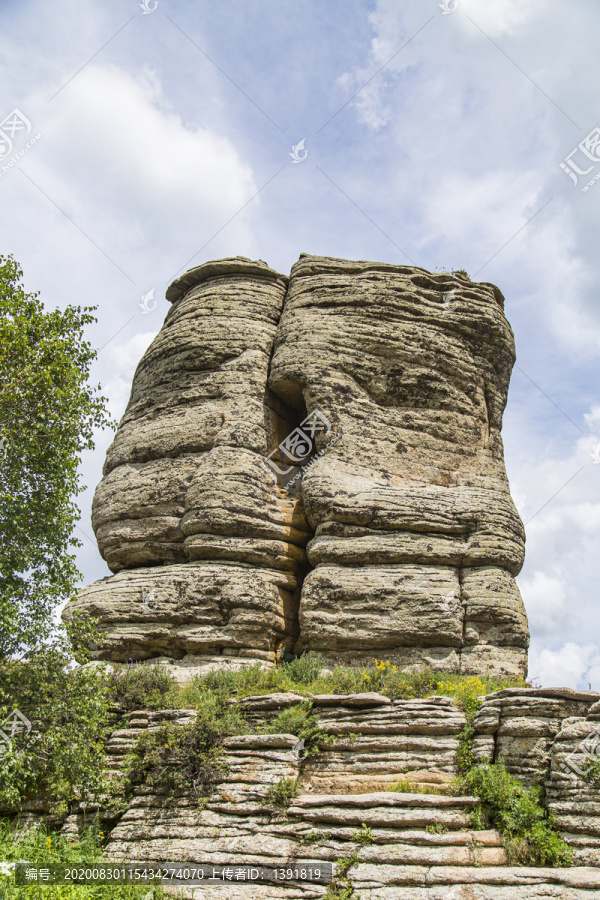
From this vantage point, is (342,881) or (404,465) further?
(404,465)

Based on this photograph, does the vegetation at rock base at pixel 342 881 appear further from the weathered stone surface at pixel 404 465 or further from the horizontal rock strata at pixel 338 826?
the weathered stone surface at pixel 404 465

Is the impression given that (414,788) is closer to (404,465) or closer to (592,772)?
(592,772)

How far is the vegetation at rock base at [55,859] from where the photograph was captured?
10570mm

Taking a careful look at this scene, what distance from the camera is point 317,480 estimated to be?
19.1 m

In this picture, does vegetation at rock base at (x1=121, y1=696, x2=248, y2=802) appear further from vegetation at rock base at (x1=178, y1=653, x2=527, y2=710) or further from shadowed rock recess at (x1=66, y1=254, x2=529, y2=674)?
shadowed rock recess at (x1=66, y1=254, x2=529, y2=674)

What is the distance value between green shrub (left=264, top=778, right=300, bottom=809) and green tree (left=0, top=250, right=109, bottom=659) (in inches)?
195

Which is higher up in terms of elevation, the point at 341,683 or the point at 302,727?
the point at 341,683

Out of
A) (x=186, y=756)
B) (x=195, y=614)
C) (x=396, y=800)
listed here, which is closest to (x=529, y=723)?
(x=396, y=800)

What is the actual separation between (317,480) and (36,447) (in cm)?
760

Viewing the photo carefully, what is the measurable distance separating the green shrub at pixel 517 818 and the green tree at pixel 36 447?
8118mm

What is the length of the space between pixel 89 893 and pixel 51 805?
2.82 m

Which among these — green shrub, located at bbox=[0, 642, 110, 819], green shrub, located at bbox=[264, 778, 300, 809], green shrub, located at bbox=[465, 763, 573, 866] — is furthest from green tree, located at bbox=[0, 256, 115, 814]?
green shrub, located at bbox=[465, 763, 573, 866]

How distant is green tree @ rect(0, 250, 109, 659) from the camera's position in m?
13.4

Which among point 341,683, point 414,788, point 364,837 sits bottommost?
point 364,837
